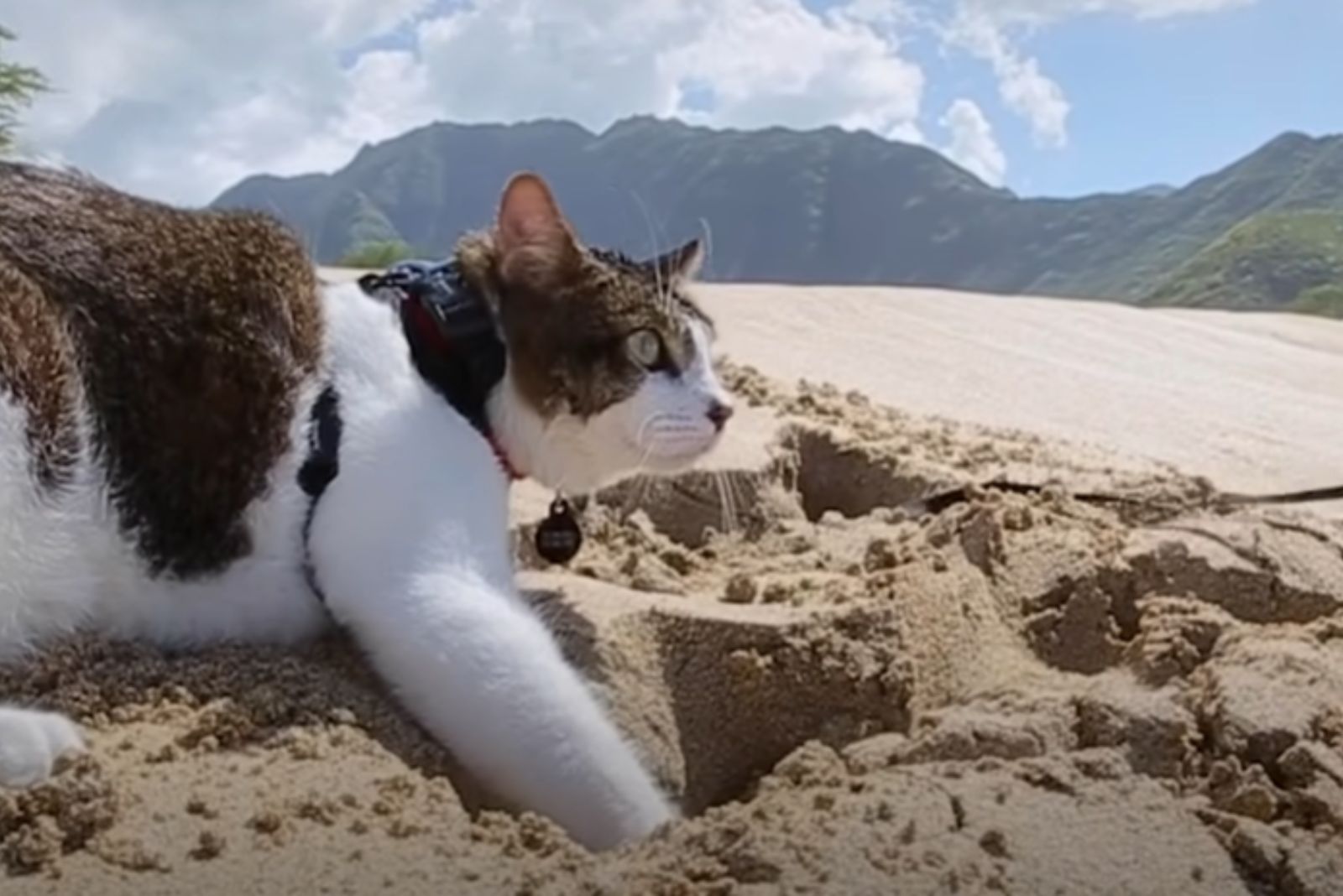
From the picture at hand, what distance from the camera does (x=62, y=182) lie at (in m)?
1.64

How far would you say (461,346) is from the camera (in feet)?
5.59

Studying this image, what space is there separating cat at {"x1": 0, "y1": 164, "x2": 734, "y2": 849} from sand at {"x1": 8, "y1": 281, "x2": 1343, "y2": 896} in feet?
0.23

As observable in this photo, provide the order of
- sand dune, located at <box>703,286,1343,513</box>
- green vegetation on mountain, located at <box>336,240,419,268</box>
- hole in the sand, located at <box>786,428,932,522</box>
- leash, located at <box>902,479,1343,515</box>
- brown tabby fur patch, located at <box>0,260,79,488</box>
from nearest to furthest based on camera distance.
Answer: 1. brown tabby fur patch, located at <box>0,260,79,488</box>
2. leash, located at <box>902,479,1343,515</box>
3. hole in the sand, located at <box>786,428,932,522</box>
4. green vegetation on mountain, located at <box>336,240,419,268</box>
5. sand dune, located at <box>703,286,1343,513</box>

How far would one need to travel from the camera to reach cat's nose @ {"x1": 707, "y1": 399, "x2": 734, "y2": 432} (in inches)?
70.5

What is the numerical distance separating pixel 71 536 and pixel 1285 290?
207 inches

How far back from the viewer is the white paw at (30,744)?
3.70 ft

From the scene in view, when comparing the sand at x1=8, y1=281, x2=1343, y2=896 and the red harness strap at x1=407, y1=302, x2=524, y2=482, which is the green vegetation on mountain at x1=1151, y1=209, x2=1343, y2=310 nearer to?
the sand at x1=8, y1=281, x2=1343, y2=896

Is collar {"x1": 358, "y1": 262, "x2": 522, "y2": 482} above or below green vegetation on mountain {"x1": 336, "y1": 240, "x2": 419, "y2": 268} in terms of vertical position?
below

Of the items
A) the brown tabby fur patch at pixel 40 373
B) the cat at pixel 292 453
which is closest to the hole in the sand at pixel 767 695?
the cat at pixel 292 453

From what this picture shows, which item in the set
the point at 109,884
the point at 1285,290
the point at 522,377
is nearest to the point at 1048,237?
the point at 1285,290

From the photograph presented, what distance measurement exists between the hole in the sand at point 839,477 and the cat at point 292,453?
922 millimetres

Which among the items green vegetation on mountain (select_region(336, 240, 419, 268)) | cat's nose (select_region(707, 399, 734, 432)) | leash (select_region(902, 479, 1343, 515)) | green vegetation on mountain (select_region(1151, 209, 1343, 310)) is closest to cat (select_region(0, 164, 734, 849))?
cat's nose (select_region(707, 399, 734, 432))

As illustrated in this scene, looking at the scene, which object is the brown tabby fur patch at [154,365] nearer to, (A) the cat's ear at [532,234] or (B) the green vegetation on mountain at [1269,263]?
(A) the cat's ear at [532,234]

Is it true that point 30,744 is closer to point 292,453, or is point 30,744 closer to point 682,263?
point 292,453
